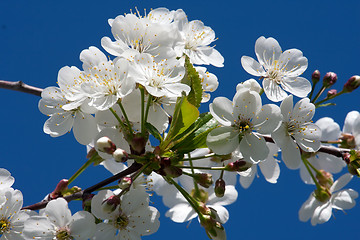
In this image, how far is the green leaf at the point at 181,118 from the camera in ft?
6.96

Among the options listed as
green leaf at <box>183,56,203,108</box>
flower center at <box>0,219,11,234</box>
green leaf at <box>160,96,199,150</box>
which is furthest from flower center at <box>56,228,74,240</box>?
green leaf at <box>183,56,203,108</box>

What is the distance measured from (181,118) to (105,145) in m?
0.39

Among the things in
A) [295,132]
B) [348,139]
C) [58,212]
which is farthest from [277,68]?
[58,212]

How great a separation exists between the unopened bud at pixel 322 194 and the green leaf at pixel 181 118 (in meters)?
1.40

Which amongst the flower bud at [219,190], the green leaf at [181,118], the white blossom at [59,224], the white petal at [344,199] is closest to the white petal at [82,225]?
the white blossom at [59,224]

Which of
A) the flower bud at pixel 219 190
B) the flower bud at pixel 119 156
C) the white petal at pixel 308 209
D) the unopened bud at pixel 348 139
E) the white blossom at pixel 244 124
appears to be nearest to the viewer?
the flower bud at pixel 119 156

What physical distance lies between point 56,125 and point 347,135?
1.96 metres

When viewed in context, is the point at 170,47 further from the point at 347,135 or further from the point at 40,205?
the point at 347,135

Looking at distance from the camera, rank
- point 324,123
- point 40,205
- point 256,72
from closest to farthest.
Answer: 1. point 40,205
2. point 256,72
3. point 324,123

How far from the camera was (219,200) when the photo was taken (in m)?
3.03

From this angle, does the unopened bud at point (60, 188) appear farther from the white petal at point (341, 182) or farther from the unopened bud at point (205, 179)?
the white petal at point (341, 182)

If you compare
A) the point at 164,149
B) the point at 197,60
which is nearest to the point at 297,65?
the point at 197,60

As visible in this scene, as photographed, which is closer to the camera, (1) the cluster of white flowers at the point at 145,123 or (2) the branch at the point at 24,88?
(1) the cluster of white flowers at the point at 145,123

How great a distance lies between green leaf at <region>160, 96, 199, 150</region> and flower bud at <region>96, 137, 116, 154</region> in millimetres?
275
